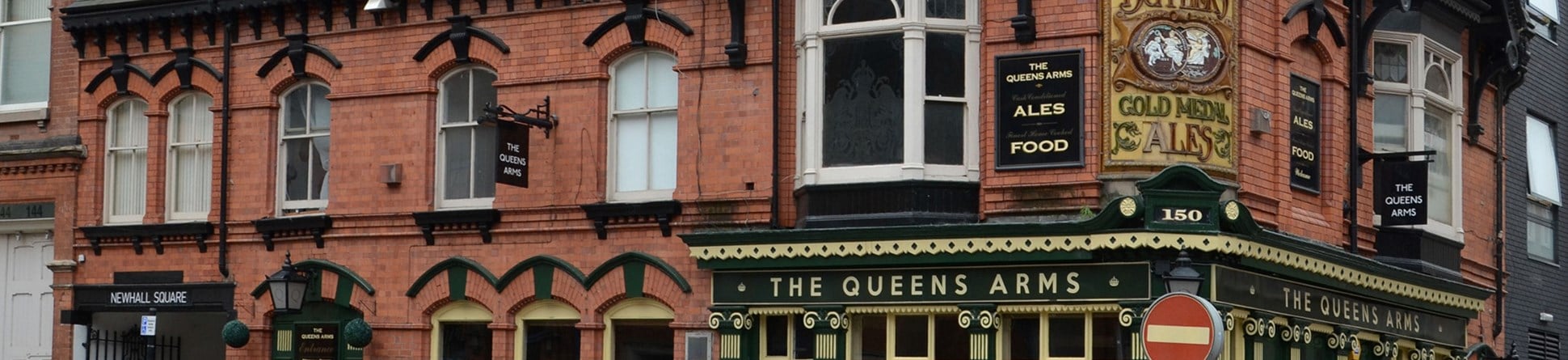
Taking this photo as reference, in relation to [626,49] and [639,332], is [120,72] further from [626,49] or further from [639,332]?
[639,332]

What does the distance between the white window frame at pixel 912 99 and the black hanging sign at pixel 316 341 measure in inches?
243

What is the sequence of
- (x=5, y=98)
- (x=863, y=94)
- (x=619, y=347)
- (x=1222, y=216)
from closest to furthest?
(x=1222, y=216), (x=863, y=94), (x=619, y=347), (x=5, y=98)

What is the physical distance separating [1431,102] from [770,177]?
7.82 meters

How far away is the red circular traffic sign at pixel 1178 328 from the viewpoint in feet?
49.7

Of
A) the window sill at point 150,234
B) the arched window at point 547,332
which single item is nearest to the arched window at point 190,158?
the window sill at point 150,234

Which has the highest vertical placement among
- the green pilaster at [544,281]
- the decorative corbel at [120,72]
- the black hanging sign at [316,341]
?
the decorative corbel at [120,72]

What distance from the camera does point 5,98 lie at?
86.5 feet

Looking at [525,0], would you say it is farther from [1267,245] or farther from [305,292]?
[1267,245]

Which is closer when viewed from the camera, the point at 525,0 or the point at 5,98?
the point at 525,0

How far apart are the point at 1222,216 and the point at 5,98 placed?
15488mm

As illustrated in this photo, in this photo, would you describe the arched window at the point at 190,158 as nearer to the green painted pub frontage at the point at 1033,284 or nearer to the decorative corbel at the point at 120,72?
the decorative corbel at the point at 120,72

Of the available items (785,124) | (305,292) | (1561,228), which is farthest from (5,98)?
(1561,228)

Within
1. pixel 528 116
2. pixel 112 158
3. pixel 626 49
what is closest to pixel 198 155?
pixel 112 158

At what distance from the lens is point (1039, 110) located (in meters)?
19.1
